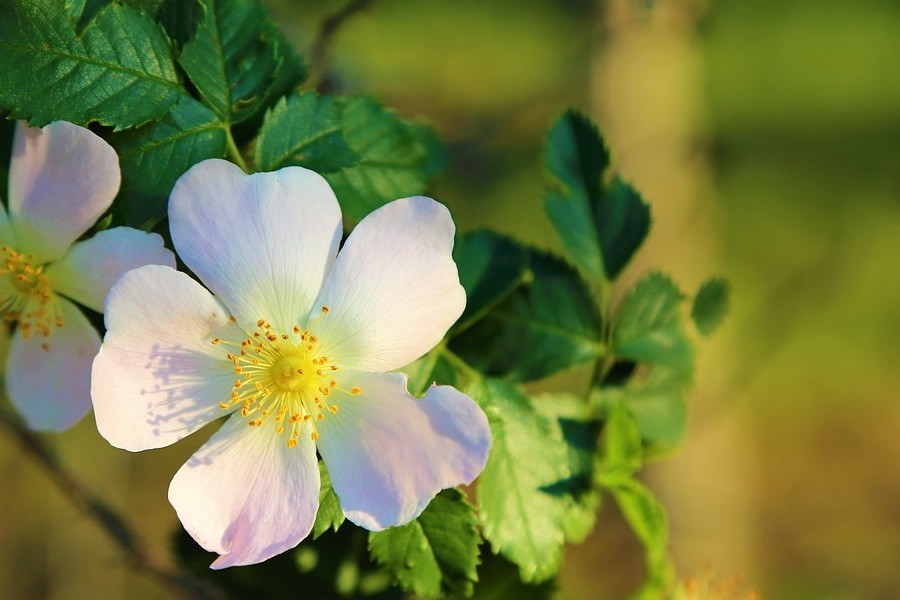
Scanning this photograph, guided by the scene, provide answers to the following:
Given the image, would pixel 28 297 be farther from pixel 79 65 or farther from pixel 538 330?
pixel 538 330

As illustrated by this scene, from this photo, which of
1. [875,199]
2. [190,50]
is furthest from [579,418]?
[875,199]

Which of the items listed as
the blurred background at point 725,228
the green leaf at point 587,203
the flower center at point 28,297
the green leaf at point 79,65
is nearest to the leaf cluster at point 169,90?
the green leaf at point 79,65

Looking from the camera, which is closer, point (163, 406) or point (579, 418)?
point (163, 406)

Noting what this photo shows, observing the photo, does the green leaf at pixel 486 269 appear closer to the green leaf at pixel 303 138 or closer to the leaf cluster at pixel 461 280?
the leaf cluster at pixel 461 280

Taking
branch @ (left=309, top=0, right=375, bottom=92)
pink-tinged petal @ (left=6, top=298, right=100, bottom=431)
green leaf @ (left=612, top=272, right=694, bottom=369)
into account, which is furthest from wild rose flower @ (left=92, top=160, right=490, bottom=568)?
branch @ (left=309, top=0, right=375, bottom=92)

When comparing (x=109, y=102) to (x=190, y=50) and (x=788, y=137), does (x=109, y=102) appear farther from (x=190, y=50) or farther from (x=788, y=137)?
(x=788, y=137)
